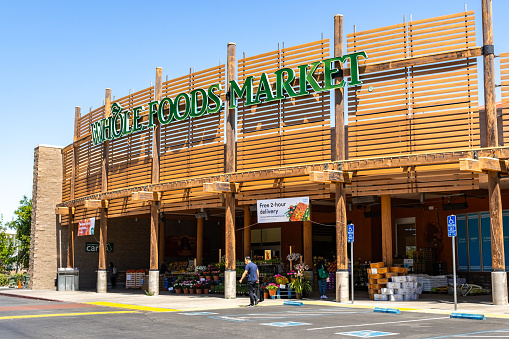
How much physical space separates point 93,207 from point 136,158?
3767 millimetres

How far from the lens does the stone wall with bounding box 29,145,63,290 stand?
121ft

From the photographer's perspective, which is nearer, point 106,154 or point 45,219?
point 106,154

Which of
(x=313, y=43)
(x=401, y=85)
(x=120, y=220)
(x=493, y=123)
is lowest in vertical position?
(x=120, y=220)

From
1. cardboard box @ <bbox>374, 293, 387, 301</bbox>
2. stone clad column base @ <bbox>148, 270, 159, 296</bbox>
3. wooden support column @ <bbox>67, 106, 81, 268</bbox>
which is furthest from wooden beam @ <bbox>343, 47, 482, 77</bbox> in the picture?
wooden support column @ <bbox>67, 106, 81, 268</bbox>

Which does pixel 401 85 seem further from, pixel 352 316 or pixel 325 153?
pixel 352 316

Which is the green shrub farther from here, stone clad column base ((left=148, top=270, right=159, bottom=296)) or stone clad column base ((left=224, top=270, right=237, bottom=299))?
stone clad column base ((left=224, top=270, right=237, bottom=299))

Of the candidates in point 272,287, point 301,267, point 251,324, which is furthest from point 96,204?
point 251,324

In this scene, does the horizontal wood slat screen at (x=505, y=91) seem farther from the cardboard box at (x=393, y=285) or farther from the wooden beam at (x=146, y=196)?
the wooden beam at (x=146, y=196)

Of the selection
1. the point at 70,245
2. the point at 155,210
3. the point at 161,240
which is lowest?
the point at 70,245

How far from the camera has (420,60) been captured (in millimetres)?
21734

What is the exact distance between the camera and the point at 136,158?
30656 mm

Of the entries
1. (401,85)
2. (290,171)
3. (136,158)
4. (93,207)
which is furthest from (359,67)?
(93,207)

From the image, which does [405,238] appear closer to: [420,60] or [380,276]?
[380,276]

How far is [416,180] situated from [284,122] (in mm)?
5798
